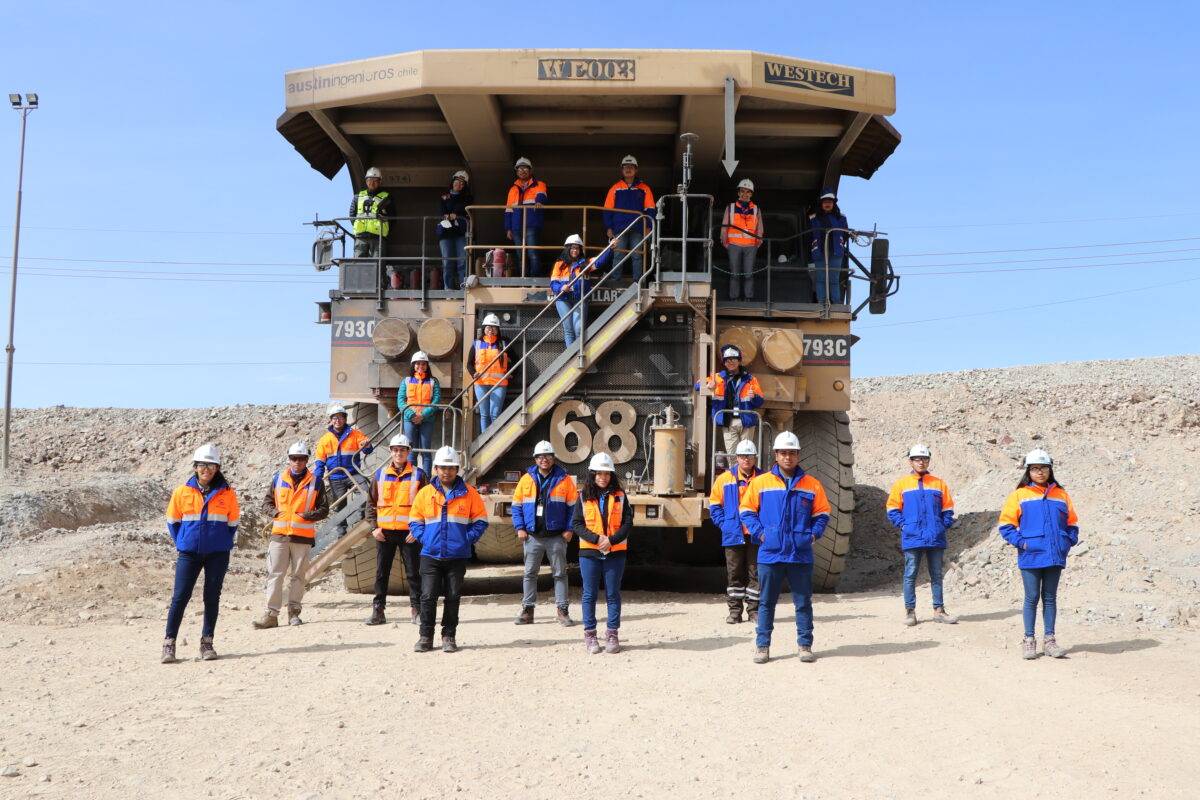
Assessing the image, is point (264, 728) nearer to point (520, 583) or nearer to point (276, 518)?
point (276, 518)

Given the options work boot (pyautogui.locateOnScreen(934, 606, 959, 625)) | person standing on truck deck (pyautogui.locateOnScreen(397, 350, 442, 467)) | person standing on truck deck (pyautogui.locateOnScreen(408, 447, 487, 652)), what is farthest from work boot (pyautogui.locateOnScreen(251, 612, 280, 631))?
work boot (pyautogui.locateOnScreen(934, 606, 959, 625))

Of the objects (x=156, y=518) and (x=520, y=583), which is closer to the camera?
(x=520, y=583)

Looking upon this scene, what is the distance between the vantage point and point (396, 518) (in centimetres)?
988

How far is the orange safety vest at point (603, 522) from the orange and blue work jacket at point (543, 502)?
1249 millimetres

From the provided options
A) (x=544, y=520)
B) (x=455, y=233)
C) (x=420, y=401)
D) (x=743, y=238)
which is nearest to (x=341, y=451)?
(x=420, y=401)

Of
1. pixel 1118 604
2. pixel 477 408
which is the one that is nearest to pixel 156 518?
pixel 477 408

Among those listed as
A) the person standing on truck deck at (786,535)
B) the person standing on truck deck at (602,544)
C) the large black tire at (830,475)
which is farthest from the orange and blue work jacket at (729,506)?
the large black tire at (830,475)

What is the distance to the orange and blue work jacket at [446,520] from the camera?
27.4 ft

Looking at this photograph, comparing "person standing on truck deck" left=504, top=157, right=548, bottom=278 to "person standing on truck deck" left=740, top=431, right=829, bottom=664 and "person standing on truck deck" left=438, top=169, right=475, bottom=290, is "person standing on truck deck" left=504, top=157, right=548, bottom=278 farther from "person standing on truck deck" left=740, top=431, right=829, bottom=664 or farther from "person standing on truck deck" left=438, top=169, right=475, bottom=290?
"person standing on truck deck" left=740, top=431, right=829, bottom=664

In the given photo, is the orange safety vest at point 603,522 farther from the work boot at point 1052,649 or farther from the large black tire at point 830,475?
the large black tire at point 830,475

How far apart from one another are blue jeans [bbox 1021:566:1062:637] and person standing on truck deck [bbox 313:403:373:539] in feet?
20.0

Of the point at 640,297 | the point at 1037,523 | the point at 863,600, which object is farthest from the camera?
the point at 863,600

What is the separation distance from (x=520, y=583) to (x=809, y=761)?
824 centimetres

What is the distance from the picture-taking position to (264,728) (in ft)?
19.9
